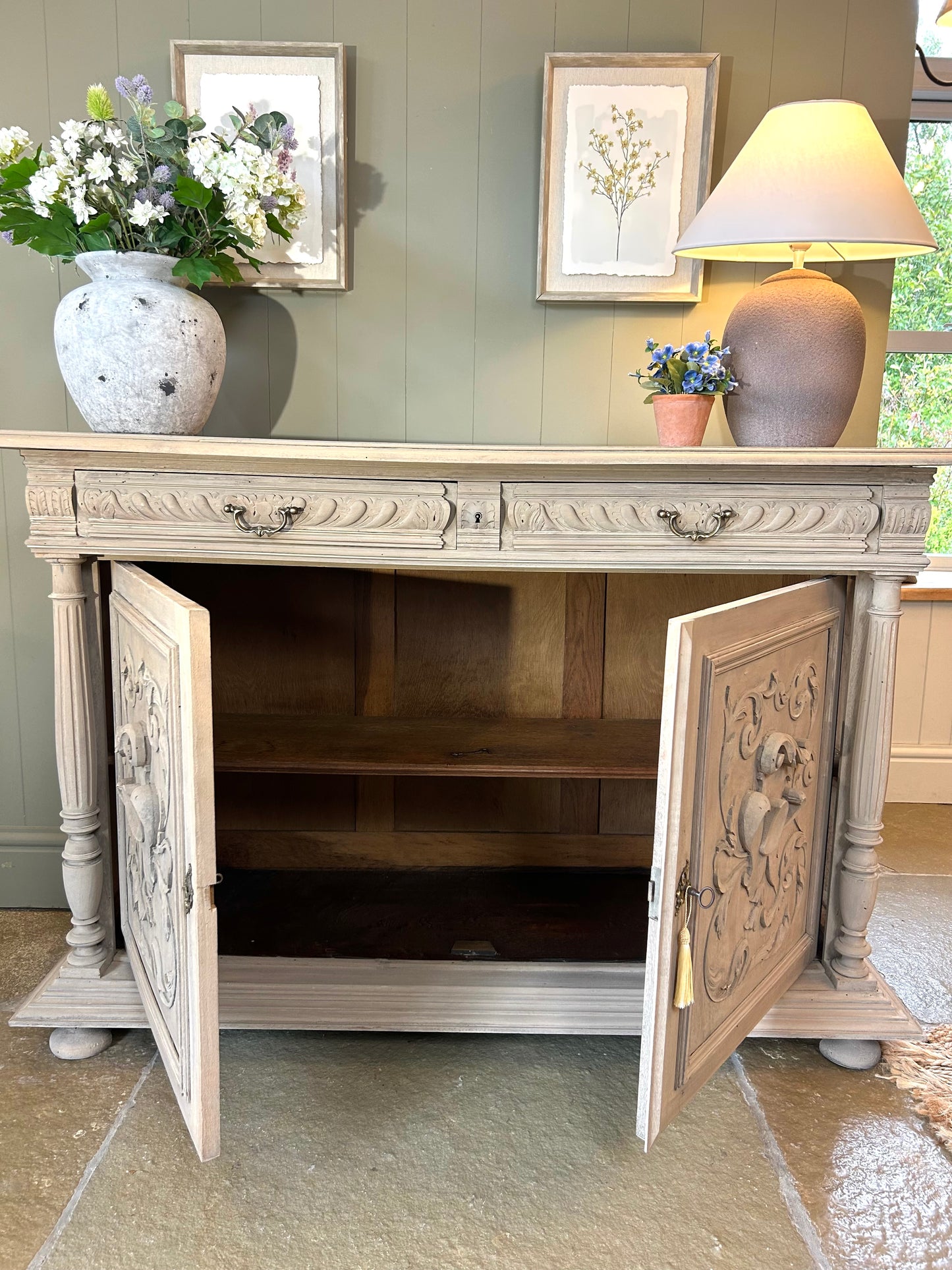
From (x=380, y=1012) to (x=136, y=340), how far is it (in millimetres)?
1194

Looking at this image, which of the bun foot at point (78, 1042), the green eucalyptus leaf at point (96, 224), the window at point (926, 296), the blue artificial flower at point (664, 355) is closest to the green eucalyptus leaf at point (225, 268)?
the green eucalyptus leaf at point (96, 224)

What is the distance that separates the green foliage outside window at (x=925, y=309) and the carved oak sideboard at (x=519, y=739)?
136cm

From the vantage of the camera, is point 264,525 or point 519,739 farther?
point 519,739

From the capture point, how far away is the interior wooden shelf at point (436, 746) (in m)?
1.77

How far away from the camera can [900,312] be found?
265 cm

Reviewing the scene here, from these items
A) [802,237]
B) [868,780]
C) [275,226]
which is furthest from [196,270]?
[868,780]

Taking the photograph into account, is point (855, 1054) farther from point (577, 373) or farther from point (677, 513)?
point (577, 373)

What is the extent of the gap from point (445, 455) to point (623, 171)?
916mm

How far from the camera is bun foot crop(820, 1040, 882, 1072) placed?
1.61 metres

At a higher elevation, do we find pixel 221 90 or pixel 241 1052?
pixel 221 90

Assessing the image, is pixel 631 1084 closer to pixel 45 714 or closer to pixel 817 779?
pixel 817 779

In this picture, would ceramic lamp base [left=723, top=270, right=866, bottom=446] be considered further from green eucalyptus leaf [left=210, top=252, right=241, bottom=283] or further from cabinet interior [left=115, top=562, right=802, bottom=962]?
green eucalyptus leaf [left=210, top=252, right=241, bottom=283]

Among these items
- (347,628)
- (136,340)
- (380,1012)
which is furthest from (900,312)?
(380,1012)

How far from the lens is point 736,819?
4.29 ft
